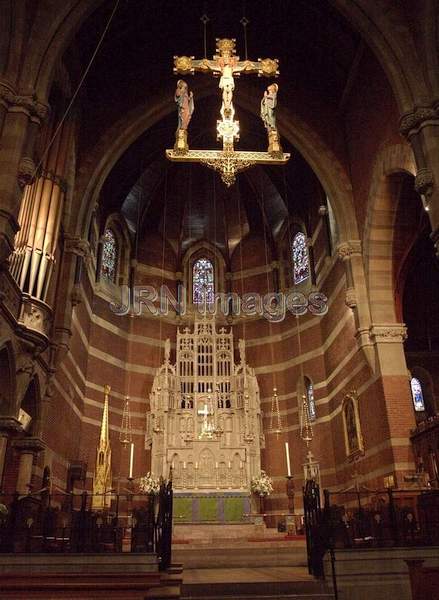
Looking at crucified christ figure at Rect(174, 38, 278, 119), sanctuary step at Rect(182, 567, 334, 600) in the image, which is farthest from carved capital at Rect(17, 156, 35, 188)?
sanctuary step at Rect(182, 567, 334, 600)

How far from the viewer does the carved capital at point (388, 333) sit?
53.4ft

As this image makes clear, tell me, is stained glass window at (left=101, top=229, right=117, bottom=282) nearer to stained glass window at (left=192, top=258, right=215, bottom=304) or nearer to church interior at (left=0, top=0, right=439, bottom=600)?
church interior at (left=0, top=0, right=439, bottom=600)

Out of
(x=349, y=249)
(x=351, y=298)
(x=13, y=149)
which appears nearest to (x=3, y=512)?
(x=13, y=149)

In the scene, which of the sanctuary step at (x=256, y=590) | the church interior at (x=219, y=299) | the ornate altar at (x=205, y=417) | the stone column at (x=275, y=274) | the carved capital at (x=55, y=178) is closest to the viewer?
the sanctuary step at (x=256, y=590)

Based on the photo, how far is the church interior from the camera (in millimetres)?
10312

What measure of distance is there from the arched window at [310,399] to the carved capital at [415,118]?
12087 millimetres

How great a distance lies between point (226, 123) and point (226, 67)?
1.63m

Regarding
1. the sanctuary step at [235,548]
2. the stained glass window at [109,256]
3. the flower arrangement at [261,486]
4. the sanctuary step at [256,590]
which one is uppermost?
the stained glass window at [109,256]

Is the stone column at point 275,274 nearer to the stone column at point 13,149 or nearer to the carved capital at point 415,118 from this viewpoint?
the carved capital at point 415,118

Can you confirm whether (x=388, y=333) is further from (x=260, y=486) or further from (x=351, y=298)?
(x=260, y=486)

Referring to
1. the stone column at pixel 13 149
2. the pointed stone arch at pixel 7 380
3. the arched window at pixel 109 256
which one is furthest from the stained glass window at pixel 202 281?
A: the stone column at pixel 13 149

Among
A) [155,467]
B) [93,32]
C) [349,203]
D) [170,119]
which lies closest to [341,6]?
[349,203]

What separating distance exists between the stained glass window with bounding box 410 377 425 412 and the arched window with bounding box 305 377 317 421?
3960 mm

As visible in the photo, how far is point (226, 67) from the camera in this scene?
12.7 metres
